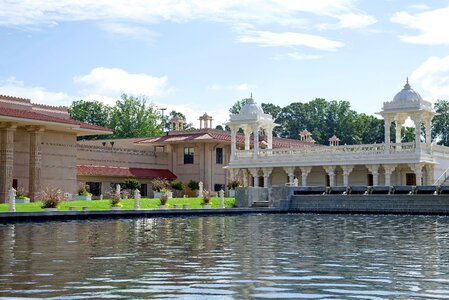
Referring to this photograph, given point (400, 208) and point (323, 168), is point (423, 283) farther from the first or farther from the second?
point (323, 168)

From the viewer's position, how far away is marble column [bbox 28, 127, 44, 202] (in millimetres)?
42062

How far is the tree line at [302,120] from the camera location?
85812 millimetres

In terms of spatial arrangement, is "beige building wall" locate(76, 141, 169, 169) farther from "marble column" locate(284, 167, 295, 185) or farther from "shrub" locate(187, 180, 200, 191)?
"marble column" locate(284, 167, 295, 185)

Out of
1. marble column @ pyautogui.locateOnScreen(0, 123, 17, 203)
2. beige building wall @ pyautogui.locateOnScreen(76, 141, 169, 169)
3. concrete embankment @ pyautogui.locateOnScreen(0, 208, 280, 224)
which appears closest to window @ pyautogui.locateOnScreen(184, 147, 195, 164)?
beige building wall @ pyautogui.locateOnScreen(76, 141, 169, 169)

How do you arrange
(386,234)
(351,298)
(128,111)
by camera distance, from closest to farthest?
(351,298), (386,234), (128,111)

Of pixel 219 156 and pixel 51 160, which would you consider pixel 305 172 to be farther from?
pixel 51 160

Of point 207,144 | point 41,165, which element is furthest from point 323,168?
point 41,165

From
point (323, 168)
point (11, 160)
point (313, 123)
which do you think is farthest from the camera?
point (313, 123)

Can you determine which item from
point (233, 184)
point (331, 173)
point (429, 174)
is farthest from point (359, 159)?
point (233, 184)

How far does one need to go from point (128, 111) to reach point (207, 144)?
29439 millimetres

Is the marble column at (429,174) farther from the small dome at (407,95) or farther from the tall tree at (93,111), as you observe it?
the tall tree at (93,111)

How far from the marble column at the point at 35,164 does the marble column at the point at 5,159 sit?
1.67 m

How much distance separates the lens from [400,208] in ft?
A: 122

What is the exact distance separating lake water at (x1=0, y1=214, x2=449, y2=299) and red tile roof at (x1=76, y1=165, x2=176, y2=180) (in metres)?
32.8
